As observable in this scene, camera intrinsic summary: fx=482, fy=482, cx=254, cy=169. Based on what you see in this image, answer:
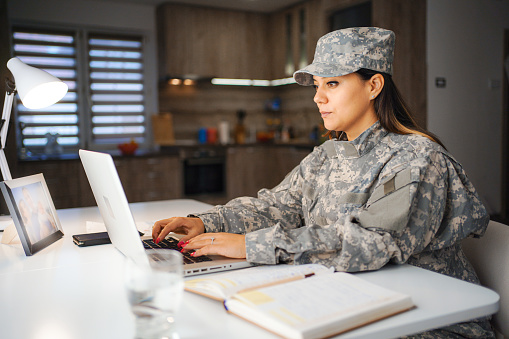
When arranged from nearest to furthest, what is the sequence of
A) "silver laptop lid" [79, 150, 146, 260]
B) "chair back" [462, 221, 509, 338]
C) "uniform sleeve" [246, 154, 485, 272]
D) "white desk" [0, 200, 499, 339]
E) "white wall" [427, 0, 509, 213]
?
"white desk" [0, 200, 499, 339] → "silver laptop lid" [79, 150, 146, 260] → "uniform sleeve" [246, 154, 485, 272] → "chair back" [462, 221, 509, 338] → "white wall" [427, 0, 509, 213]

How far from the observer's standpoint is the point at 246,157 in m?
6.07

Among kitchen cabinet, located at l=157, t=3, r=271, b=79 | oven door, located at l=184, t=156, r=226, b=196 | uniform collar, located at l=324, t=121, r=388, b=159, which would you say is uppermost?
kitchen cabinet, located at l=157, t=3, r=271, b=79

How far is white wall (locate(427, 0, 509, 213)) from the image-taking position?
A: 186 inches

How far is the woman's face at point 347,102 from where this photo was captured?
159 cm

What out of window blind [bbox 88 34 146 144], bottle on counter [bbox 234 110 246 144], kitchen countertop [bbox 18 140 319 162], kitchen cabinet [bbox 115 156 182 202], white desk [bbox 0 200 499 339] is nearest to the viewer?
white desk [bbox 0 200 499 339]

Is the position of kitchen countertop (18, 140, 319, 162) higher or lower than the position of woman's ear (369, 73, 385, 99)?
lower

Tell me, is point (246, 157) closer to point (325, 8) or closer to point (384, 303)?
point (325, 8)

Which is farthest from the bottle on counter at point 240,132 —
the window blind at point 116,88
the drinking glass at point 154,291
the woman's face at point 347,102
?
the drinking glass at point 154,291

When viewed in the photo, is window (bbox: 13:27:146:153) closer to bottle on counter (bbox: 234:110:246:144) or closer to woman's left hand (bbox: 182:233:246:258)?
bottle on counter (bbox: 234:110:246:144)

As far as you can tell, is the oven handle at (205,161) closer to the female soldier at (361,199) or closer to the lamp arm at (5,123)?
the lamp arm at (5,123)

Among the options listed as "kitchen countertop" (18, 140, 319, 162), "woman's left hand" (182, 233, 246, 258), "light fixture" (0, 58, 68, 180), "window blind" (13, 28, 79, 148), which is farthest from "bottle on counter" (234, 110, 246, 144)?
"woman's left hand" (182, 233, 246, 258)

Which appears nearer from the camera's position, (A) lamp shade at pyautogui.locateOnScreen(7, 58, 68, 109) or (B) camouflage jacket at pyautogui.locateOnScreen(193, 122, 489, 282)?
(B) camouflage jacket at pyautogui.locateOnScreen(193, 122, 489, 282)

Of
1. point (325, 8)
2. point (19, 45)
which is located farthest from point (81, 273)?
point (19, 45)

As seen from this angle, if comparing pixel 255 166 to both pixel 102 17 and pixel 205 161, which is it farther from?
→ pixel 102 17
